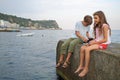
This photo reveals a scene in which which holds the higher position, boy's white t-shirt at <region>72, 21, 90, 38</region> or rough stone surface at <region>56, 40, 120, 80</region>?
boy's white t-shirt at <region>72, 21, 90, 38</region>

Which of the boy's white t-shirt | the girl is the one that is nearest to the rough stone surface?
the girl

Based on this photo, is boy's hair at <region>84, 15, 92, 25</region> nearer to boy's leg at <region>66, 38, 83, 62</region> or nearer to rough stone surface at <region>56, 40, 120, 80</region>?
boy's leg at <region>66, 38, 83, 62</region>

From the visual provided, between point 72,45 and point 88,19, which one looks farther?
point 72,45

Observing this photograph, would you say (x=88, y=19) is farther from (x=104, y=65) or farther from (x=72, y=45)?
(x=104, y=65)

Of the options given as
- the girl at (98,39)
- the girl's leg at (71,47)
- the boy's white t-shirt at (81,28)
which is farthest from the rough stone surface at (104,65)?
the boy's white t-shirt at (81,28)

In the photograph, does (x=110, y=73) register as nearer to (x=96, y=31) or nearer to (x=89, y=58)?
(x=89, y=58)

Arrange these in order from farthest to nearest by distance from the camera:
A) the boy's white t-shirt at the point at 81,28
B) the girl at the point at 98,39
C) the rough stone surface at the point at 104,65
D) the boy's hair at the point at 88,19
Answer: the boy's white t-shirt at the point at 81,28 < the boy's hair at the point at 88,19 < the girl at the point at 98,39 < the rough stone surface at the point at 104,65

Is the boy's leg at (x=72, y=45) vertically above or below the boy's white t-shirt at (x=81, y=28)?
below

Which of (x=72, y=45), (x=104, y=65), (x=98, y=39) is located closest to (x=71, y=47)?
(x=72, y=45)

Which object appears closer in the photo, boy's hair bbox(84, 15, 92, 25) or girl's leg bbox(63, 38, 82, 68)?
boy's hair bbox(84, 15, 92, 25)

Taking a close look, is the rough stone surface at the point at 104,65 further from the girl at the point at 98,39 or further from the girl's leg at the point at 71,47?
the girl's leg at the point at 71,47

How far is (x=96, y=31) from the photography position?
7602 mm

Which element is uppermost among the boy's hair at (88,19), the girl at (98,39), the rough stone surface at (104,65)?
the boy's hair at (88,19)

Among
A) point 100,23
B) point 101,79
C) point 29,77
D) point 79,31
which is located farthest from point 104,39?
point 29,77
